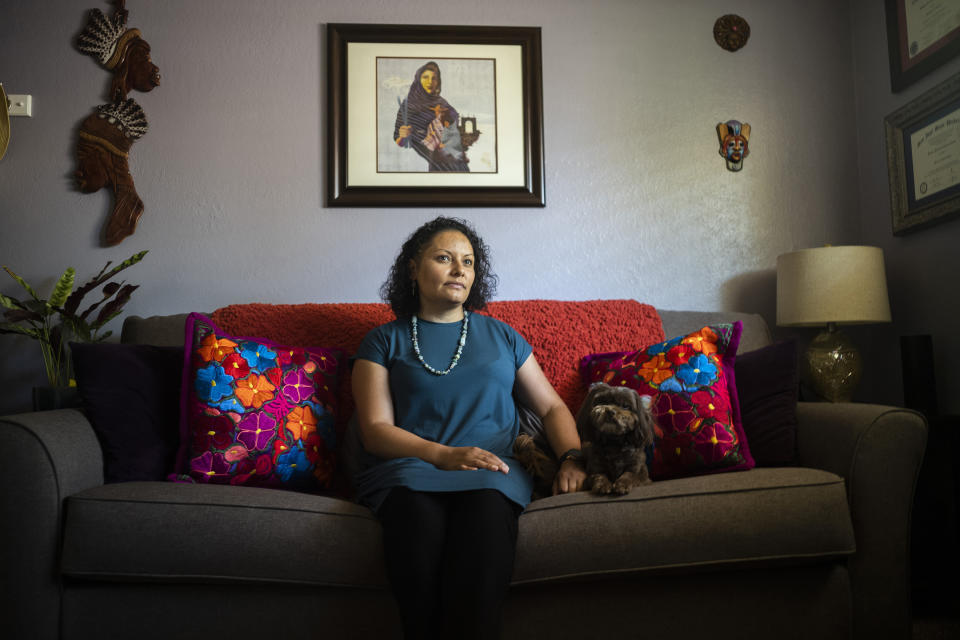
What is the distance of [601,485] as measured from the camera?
140cm

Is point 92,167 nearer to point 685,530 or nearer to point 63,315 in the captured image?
point 63,315

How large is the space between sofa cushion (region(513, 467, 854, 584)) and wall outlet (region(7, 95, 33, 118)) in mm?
2308

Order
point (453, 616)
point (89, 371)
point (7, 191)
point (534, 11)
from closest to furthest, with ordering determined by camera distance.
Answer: point (453, 616) < point (89, 371) < point (7, 191) < point (534, 11)

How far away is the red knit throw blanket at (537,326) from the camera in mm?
1964

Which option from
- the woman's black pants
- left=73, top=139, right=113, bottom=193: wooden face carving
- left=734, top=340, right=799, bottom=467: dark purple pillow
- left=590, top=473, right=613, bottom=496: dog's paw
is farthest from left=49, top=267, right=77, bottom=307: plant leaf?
left=734, top=340, right=799, bottom=467: dark purple pillow

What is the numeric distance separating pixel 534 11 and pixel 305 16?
2.90ft

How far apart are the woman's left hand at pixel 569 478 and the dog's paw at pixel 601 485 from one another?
0.04 meters

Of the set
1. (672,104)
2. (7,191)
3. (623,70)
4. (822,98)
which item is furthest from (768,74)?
(7,191)

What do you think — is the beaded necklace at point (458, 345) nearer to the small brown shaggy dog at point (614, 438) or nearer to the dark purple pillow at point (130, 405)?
the small brown shaggy dog at point (614, 438)

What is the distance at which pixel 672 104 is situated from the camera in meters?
2.53

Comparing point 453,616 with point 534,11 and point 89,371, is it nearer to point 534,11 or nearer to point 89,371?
point 89,371

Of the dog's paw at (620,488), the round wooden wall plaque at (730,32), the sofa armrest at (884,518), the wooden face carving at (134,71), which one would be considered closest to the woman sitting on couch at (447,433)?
the dog's paw at (620,488)

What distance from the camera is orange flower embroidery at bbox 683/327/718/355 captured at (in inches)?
67.9

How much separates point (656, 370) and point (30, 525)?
1.47 meters
